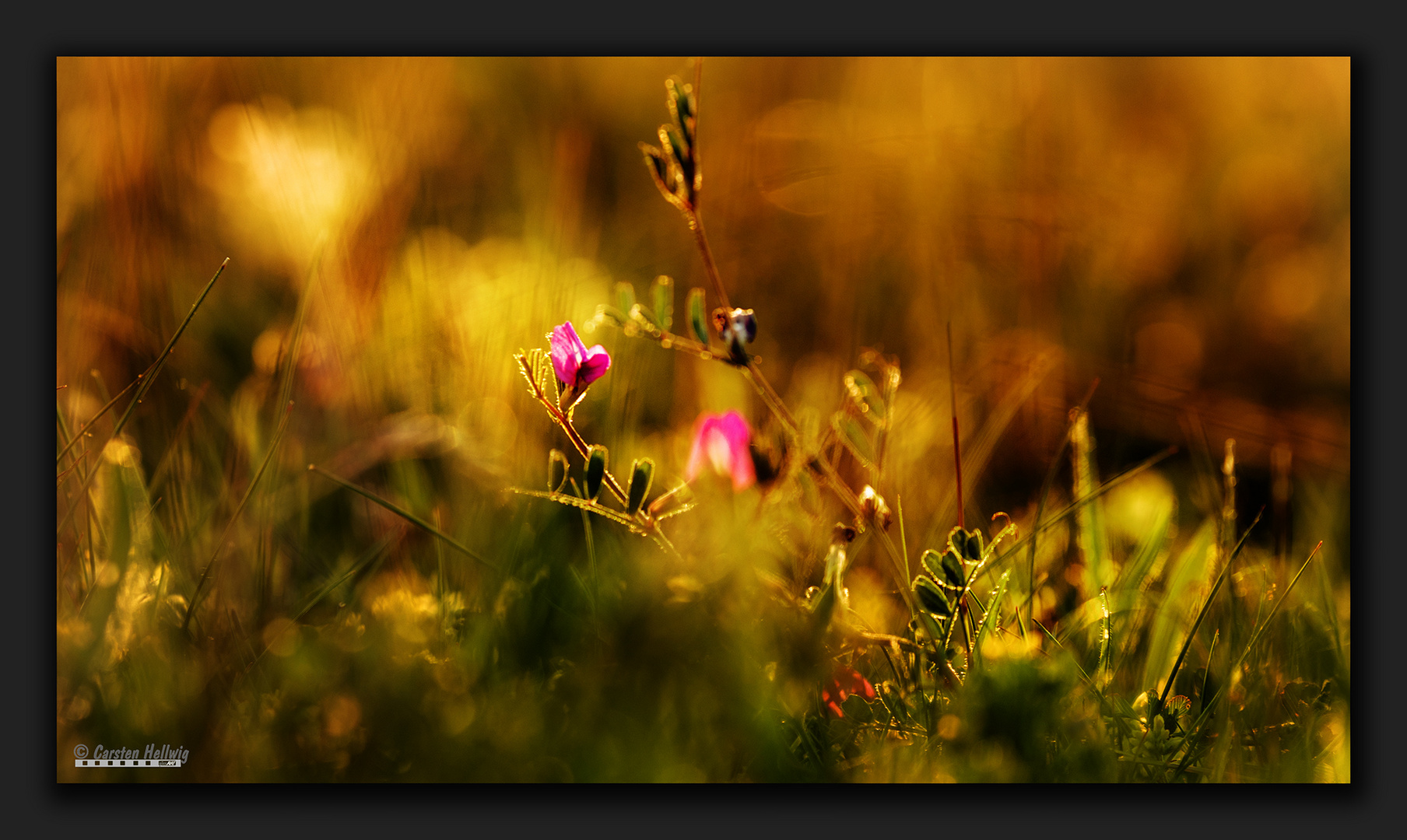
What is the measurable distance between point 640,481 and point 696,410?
1.17ft

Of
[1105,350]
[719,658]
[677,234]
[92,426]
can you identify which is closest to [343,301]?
[92,426]

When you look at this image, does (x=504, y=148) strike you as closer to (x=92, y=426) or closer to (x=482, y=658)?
(x=92, y=426)

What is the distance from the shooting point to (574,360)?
73 centimetres

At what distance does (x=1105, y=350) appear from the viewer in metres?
1.26

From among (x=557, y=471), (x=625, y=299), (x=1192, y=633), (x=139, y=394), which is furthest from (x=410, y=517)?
(x=1192, y=633)

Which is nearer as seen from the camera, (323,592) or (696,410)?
(323,592)

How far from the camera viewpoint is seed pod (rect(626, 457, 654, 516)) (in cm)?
71

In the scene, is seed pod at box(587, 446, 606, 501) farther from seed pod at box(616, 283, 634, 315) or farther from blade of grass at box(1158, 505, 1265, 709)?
blade of grass at box(1158, 505, 1265, 709)

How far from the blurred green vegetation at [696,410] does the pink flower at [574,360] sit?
0.09 m

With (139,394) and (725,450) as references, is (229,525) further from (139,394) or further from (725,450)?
(725,450)

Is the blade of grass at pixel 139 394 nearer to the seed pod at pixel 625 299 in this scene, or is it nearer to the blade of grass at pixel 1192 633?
the seed pod at pixel 625 299

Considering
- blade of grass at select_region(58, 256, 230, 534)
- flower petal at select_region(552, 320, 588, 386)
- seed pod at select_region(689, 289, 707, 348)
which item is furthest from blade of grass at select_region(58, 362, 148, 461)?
seed pod at select_region(689, 289, 707, 348)

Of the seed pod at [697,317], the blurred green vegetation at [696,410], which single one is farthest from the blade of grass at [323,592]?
the seed pod at [697,317]

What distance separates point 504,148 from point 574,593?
0.69m
